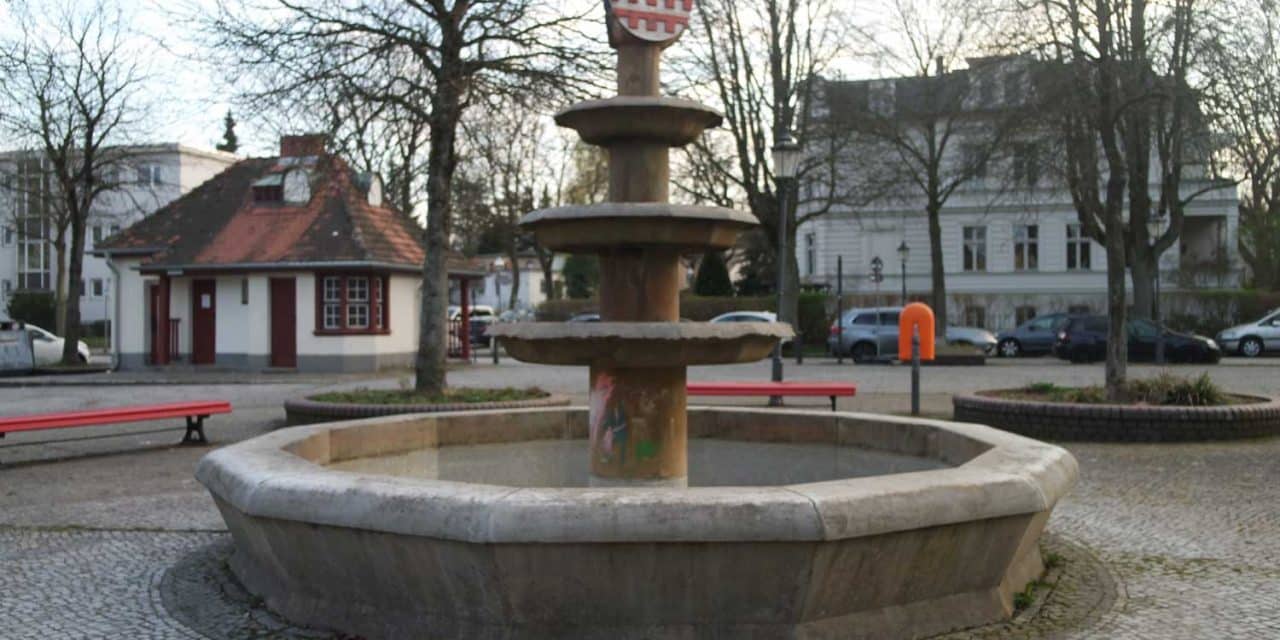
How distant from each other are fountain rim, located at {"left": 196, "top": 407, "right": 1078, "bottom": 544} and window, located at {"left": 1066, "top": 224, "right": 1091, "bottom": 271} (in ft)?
163

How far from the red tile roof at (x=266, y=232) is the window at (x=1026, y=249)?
29.5m

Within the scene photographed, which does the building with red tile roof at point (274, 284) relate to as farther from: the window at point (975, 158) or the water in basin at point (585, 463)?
the water in basin at point (585, 463)

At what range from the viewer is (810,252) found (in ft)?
192

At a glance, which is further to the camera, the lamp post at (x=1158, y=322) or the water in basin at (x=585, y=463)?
the lamp post at (x=1158, y=322)

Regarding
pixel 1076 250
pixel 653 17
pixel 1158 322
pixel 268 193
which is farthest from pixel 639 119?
pixel 1076 250

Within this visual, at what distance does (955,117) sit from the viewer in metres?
34.2

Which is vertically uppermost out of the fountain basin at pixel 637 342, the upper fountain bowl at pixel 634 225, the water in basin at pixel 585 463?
the upper fountain bowl at pixel 634 225

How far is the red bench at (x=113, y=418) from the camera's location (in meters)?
12.6

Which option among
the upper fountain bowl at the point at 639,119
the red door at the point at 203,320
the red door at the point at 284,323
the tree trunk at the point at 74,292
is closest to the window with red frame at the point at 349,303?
the red door at the point at 284,323

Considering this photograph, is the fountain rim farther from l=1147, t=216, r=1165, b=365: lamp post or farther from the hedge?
the hedge

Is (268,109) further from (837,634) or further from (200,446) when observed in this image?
(837,634)

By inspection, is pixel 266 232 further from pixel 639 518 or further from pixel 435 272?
pixel 639 518

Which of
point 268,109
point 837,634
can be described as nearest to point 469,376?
point 268,109

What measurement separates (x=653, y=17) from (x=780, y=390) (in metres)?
10.0
